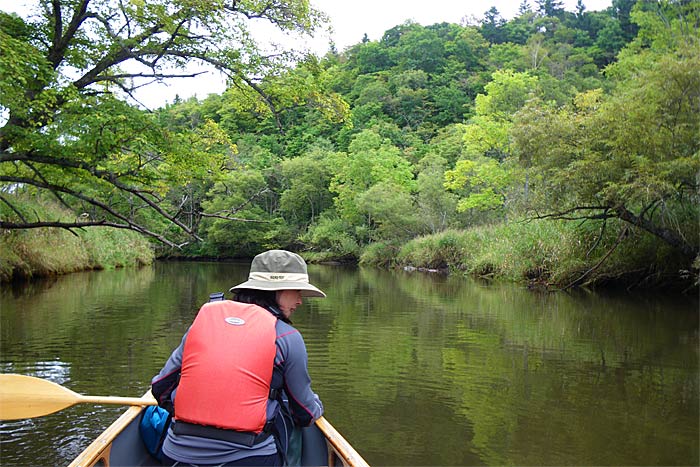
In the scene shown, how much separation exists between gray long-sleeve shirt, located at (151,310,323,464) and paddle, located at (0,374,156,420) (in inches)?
40.9

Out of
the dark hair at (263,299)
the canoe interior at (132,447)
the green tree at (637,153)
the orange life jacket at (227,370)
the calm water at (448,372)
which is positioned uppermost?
the green tree at (637,153)

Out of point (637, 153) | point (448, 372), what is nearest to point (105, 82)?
point (448, 372)

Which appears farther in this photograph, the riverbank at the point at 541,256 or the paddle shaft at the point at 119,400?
the riverbank at the point at 541,256

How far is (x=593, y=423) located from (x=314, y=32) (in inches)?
324

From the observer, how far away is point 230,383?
221 cm

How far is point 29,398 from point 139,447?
77 cm

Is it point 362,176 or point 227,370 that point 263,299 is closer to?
point 227,370

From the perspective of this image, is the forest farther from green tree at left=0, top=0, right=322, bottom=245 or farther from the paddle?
the paddle

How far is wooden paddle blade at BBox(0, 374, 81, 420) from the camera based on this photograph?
3309 mm

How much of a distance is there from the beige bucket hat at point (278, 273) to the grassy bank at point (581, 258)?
36.5ft

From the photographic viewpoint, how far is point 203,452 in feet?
7.39

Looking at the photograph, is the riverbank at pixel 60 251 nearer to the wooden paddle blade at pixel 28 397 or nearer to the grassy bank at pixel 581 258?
the wooden paddle blade at pixel 28 397

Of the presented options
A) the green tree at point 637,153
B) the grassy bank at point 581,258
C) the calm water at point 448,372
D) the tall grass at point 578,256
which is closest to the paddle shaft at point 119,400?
the calm water at point 448,372

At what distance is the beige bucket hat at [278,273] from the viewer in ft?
8.29
